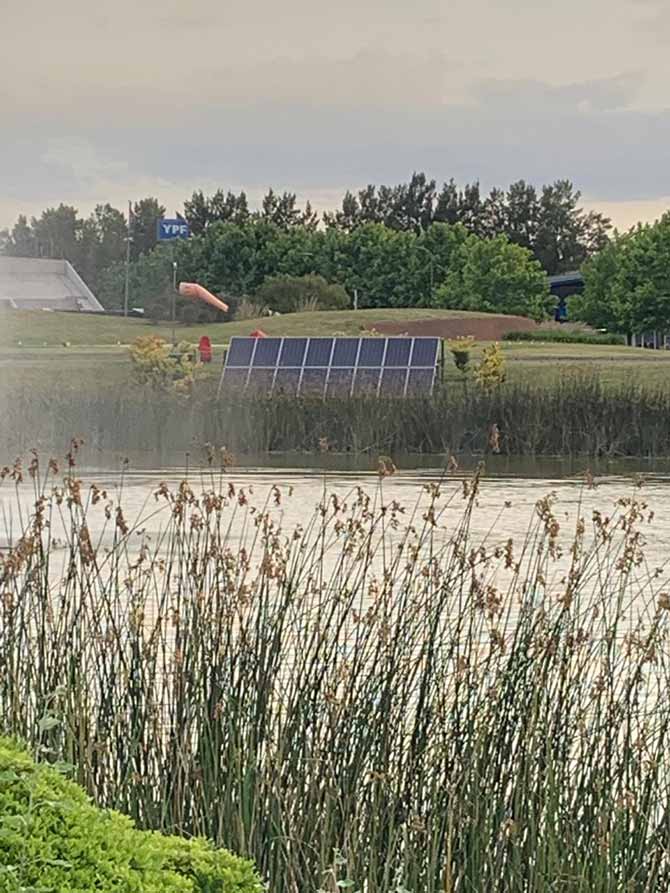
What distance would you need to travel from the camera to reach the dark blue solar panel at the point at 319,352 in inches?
1209

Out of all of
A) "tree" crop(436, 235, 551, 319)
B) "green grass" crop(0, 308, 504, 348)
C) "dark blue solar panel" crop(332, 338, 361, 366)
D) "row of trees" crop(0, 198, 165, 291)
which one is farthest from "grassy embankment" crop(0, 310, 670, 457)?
"row of trees" crop(0, 198, 165, 291)

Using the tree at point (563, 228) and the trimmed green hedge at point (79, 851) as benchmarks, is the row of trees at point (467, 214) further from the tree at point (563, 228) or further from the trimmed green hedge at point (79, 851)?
the trimmed green hedge at point (79, 851)

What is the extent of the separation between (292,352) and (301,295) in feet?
75.0

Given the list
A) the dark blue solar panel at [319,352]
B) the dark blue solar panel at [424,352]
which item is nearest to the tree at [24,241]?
the dark blue solar panel at [319,352]

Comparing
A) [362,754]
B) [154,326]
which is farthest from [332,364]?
[362,754]

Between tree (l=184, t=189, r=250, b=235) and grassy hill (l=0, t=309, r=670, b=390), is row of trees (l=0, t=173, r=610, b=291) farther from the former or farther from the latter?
grassy hill (l=0, t=309, r=670, b=390)

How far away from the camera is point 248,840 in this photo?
381 centimetres

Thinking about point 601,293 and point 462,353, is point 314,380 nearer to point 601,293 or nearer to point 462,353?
point 462,353

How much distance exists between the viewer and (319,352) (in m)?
31.1

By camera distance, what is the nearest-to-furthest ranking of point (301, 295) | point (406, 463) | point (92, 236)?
1. point (406, 463)
2. point (301, 295)
3. point (92, 236)

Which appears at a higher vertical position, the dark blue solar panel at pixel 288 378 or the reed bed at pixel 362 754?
the dark blue solar panel at pixel 288 378

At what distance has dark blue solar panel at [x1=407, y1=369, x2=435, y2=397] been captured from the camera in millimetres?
27953

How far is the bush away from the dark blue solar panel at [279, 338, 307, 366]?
69.7ft

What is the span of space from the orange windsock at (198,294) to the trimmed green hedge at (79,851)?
45.1m
